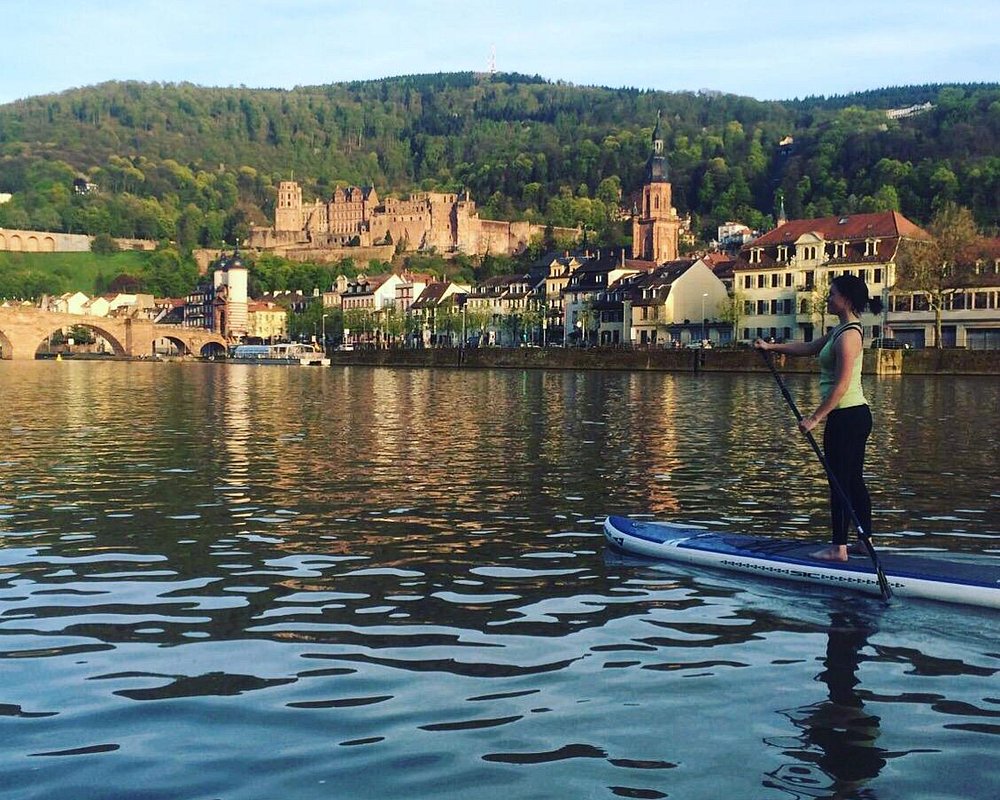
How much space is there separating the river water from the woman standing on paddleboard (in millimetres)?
890

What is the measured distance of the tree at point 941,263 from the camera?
85.6 m

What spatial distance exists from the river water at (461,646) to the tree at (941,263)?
66.3 metres

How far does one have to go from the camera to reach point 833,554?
12.5 m

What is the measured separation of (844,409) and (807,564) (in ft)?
5.10

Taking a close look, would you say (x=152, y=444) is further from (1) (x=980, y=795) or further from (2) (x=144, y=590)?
(1) (x=980, y=795)

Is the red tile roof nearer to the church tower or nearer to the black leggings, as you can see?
the church tower

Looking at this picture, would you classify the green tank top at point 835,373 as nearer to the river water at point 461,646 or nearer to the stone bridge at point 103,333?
the river water at point 461,646

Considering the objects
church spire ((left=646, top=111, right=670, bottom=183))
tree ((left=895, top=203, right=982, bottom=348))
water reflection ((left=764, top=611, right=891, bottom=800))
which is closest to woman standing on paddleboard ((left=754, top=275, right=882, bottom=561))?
water reflection ((left=764, top=611, right=891, bottom=800))

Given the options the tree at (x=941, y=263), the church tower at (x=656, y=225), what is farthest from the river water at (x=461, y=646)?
the church tower at (x=656, y=225)

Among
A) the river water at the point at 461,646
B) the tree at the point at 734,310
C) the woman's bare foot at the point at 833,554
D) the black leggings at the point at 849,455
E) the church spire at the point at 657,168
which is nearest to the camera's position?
the river water at the point at 461,646

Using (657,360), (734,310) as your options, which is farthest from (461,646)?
(734,310)

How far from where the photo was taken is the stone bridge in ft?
508

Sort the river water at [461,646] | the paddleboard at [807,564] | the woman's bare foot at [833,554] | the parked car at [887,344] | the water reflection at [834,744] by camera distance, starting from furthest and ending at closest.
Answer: the parked car at [887,344] < the woman's bare foot at [833,554] < the paddleboard at [807,564] < the river water at [461,646] < the water reflection at [834,744]

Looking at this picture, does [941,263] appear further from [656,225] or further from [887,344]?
[656,225]
